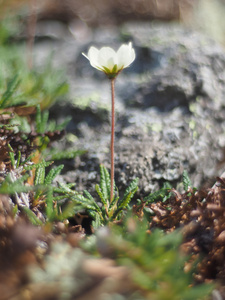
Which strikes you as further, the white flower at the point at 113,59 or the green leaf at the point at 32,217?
the white flower at the point at 113,59

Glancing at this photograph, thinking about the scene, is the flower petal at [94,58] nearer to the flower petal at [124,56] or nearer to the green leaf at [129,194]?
the flower petal at [124,56]

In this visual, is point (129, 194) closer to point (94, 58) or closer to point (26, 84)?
point (94, 58)

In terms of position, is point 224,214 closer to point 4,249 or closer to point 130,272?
point 130,272

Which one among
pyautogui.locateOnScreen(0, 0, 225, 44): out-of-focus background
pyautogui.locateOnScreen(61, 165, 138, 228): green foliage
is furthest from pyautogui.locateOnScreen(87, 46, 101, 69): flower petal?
pyautogui.locateOnScreen(0, 0, 225, 44): out-of-focus background

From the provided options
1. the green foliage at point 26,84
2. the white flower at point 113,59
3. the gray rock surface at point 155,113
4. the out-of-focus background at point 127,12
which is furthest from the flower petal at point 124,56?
the out-of-focus background at point 127,12

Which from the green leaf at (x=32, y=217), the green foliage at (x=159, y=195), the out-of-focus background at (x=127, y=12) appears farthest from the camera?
the out-of-focus background at (x=127, y=12)

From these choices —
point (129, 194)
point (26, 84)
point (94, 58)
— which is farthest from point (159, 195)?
point (26, 84)
